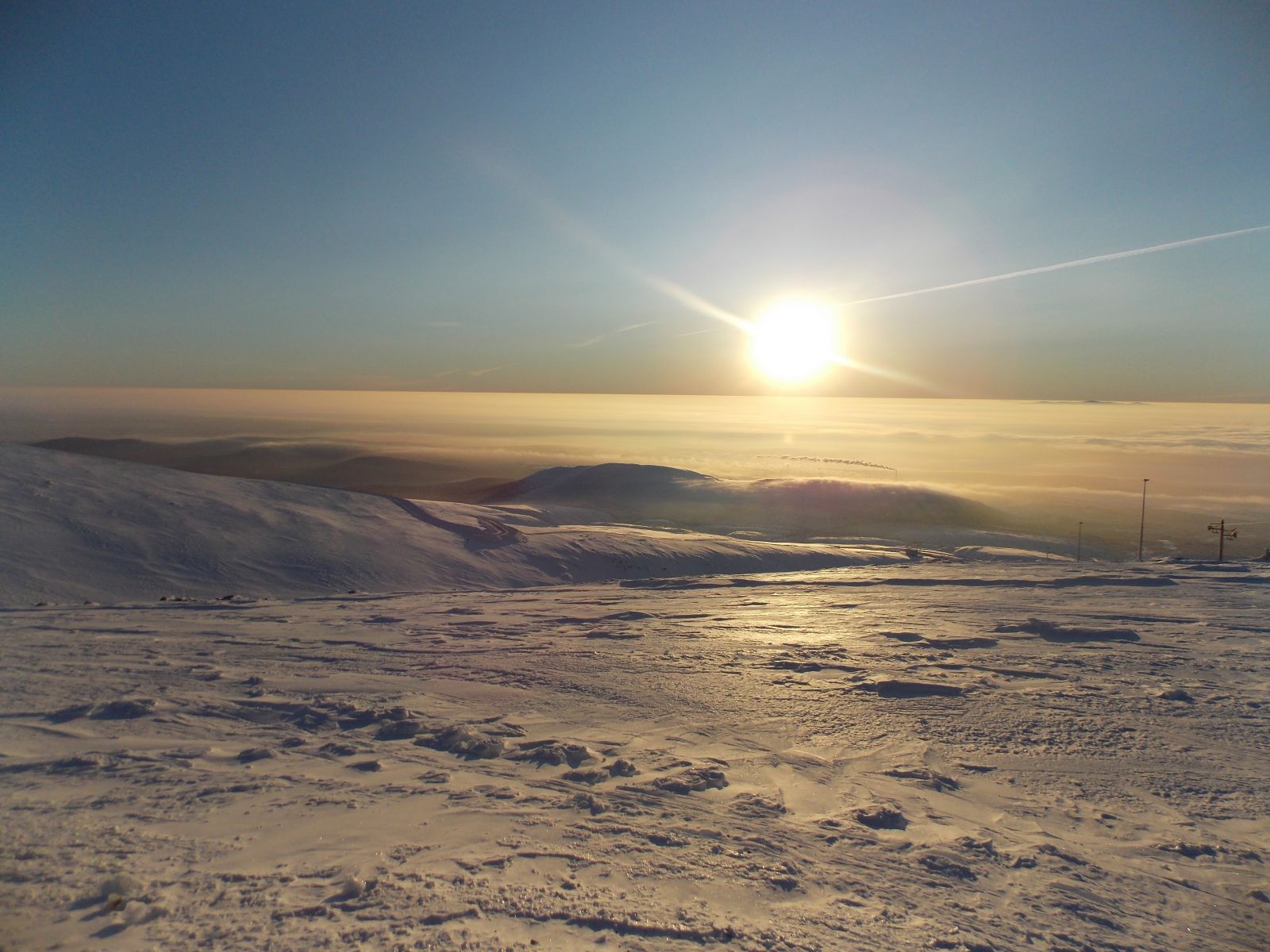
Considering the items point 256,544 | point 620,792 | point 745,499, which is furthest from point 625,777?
point 745,499

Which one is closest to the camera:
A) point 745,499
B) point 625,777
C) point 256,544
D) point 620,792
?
point 620,792

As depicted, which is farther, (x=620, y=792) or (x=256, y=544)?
(x=256, y=544)

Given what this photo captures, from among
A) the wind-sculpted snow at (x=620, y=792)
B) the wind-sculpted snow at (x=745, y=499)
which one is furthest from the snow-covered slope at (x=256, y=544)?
the wind-sculpted snow at (x=745, y=499)

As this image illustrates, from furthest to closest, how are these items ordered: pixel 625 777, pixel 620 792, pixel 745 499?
1. pixel 745 499
2. pixel 625 777
3. pixel 620 792

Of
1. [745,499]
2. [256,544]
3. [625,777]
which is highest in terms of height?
[625,777]

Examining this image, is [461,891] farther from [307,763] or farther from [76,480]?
[76,480]

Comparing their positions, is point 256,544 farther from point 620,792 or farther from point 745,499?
point 745,499

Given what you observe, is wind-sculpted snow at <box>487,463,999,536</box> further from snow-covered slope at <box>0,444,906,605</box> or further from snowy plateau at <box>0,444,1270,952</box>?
snowy plateau at <box>0,444,1270,952</box>

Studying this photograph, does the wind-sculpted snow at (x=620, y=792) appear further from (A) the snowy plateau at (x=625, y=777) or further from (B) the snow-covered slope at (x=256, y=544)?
(B) the snow-covered slope at (x=256, y=544)
